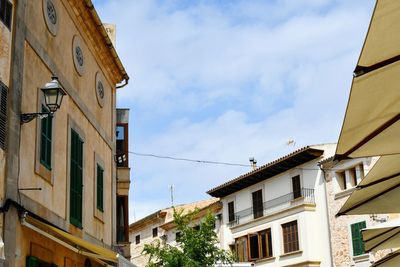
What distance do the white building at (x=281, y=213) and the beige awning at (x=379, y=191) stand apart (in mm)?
26094

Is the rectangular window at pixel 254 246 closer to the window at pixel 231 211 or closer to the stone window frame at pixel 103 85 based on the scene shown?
the window at pixel 231 211

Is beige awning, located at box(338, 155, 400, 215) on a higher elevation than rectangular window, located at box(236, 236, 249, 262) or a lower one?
lower

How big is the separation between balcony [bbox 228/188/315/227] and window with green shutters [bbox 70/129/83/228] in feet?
69.3

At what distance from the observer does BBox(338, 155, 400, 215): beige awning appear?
5.07 meters

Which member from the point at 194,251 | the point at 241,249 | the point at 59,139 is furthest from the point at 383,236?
the point at 241,249

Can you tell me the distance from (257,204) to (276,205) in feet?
6.60

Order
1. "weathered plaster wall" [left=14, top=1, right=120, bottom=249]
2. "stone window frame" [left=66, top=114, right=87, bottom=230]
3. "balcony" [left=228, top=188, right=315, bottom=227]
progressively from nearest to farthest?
1. "weathered plaster wall" [left=14, top=1, right=120, bottom=249]
2. "stone window frame" [left=66, top=114, right=87, bottom=230]
3. "balcony" [left=228, top=188, right=315, bottom=227]

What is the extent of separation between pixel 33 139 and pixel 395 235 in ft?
18.0

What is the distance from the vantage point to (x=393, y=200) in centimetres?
549

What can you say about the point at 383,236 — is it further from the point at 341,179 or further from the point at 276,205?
the point at 276,205

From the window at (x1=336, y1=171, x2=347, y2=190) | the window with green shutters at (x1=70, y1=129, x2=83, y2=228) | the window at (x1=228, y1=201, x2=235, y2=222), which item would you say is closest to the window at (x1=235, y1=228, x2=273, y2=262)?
the window at (x1=228, y1=201, x2=235, y2=222)

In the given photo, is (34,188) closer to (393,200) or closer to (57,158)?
(57,158)

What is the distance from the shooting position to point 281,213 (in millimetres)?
33562

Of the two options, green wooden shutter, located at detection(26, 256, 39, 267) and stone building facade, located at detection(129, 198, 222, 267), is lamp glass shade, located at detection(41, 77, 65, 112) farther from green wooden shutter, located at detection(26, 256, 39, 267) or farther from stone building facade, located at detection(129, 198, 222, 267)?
stone building facade, located at detection(129, 198, 222, 267)
